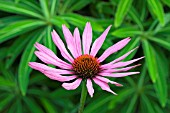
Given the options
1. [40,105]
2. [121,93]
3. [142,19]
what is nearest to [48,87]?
[40,105]

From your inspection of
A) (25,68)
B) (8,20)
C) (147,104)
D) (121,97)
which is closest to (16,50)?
(8,20)

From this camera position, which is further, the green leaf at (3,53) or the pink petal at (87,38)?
the green leaf at (3,53)

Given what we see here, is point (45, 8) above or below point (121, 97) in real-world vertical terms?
above

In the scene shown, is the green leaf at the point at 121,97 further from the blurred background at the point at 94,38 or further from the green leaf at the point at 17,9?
the green leaf at the point at 17,9

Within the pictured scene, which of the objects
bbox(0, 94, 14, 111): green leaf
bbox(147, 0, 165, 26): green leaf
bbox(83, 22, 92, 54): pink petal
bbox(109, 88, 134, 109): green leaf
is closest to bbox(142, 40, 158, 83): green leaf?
bbox(147, 0, 165, 26): green leaf

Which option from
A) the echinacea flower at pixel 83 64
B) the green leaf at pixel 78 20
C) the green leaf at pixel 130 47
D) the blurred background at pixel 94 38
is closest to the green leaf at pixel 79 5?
the blurred background at pixel 94 38

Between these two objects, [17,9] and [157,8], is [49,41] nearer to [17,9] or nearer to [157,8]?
[17,9]
